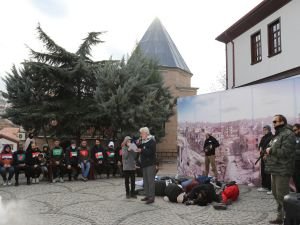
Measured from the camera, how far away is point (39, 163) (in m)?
13.5

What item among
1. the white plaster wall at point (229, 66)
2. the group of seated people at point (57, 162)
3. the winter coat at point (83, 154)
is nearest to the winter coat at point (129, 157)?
the group of seated people at point (57, 162)

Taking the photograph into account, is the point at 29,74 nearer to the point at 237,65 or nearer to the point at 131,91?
the point at 131,91

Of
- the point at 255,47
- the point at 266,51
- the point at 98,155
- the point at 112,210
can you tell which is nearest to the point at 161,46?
the point at 255,47

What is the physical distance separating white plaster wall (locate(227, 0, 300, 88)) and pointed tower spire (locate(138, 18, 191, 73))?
44.3 feet

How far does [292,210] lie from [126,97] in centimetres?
1212

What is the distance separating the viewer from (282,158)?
6805mm

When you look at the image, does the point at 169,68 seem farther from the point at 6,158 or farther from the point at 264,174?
the point at 264,174

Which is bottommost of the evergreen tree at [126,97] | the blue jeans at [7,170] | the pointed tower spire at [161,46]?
the blue jeans at [7,170]

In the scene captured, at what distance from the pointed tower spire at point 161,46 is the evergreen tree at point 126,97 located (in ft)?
59.5

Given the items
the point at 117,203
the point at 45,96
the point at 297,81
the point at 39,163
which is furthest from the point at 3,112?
the point at 297,81

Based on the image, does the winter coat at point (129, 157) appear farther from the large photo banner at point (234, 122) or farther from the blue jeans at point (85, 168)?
the blue jeans at point (85, 168)

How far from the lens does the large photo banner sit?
35.9ft

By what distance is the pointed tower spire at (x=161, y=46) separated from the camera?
119 ft

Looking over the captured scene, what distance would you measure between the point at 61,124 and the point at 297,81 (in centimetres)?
1172
